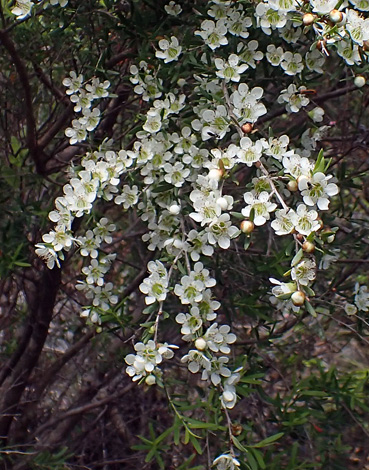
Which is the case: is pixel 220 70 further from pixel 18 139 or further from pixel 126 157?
pixel 18 139

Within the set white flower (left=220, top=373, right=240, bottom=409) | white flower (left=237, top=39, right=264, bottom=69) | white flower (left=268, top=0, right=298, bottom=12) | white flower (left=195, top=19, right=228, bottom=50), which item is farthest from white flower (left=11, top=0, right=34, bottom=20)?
white flower (left=220, top=373, right=240, bottom=409)

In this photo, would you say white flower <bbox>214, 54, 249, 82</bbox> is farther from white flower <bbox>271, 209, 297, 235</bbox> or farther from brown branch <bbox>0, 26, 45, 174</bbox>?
brown branch <bbox>0, 26, 45, 174</bbox>

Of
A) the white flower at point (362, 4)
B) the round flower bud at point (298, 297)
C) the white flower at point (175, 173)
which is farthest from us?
the white flower at point (175, 173)

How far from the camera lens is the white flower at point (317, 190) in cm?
138

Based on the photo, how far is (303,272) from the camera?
138 centimetres

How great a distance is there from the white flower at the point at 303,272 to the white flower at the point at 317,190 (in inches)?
5.2

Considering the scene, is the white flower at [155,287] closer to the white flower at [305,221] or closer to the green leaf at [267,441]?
the white flower at [305,221]

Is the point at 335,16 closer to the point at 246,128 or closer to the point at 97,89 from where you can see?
the point at 246,128

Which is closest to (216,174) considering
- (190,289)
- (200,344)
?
(190,289)

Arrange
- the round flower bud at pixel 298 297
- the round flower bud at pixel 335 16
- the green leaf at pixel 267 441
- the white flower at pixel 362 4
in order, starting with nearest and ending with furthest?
the round flower bud at pixel 298 297 < the round flower bud at pixel 335 16 < the white flower at pixel 362 4 < the green leaf at pixel 267 441

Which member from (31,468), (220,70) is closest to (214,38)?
(220,70)

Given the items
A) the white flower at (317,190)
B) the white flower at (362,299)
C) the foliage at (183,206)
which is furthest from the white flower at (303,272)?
the white flower at (362,299)

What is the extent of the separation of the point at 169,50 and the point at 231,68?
8.9 inches

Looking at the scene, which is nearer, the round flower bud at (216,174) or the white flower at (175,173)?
the round flower bud at (216,174)
